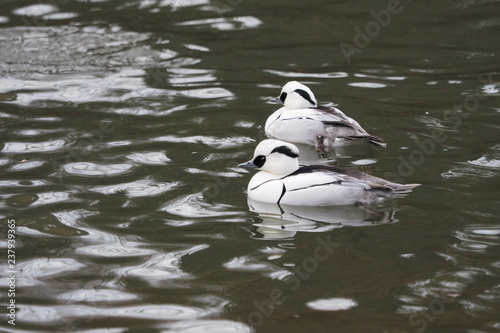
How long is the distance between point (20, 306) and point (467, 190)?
4.34m

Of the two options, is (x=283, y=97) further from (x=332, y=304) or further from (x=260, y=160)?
(x=332, y=304)

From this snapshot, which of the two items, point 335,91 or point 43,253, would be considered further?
point 335,91

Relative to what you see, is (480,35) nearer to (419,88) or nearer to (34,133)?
(419,88)

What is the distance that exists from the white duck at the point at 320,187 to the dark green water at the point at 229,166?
0.15 meters

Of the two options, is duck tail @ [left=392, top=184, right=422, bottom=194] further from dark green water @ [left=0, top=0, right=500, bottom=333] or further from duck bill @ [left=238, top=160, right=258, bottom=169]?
duck bill @ [left=238, top=160, right=258, bottom=169]

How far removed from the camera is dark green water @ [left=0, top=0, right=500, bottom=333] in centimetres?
617

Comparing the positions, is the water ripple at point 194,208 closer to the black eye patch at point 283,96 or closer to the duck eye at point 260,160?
the duck eye at point 260,160

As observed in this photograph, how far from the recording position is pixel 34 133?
10.2 metres

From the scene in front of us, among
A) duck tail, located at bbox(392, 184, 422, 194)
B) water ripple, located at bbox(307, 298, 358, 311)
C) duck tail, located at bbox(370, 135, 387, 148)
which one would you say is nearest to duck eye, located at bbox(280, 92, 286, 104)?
duck tail, located at bbox(370, 135, 387, 148)

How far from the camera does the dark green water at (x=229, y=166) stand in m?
6.17

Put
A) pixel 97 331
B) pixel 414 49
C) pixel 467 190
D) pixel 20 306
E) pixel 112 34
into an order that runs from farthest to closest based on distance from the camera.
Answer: pixel 112 34, pixel 414 49, pixel 467 190, pixel 20 306, pixel 97 331

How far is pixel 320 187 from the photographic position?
25.7ft

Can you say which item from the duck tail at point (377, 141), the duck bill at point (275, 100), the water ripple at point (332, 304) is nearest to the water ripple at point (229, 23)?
the duck bill at point (275, 100)

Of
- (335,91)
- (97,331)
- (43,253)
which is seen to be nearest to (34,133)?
(43,253)
